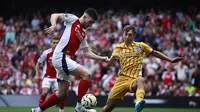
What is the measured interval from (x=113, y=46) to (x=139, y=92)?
1297 cm

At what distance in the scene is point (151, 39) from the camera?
24.0 m

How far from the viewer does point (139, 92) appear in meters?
11.1

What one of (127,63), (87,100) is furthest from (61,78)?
(127,63)

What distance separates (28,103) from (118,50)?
30.1 feet

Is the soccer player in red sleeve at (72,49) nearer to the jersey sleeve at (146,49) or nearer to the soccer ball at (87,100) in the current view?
the soccer ball at (87,100)

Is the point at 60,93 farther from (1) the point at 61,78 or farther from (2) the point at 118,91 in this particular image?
(2) the point at 118,91

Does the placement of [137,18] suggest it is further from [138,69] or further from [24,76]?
[138,69]

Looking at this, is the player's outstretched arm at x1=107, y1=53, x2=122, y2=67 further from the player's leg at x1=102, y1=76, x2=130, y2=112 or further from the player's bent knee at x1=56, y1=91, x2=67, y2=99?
the player's bent knee at x1=56, y1=91, x2=67, y2=99

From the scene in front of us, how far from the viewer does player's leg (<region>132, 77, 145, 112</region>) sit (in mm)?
10703

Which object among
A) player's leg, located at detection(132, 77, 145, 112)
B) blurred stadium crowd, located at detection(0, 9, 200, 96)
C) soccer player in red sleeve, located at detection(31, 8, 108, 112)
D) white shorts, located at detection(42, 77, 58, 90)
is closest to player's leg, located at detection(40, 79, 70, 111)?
soccer player in red sleeve, located at detection(31, 8, 108, 112)

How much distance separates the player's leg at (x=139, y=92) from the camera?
10703 mm

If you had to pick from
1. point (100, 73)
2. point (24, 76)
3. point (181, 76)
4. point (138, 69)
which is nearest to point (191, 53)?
point (181, 76)

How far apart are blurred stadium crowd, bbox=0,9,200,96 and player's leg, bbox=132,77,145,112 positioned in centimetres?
971

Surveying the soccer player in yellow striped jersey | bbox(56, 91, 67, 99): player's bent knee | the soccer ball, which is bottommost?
the soccer ball
